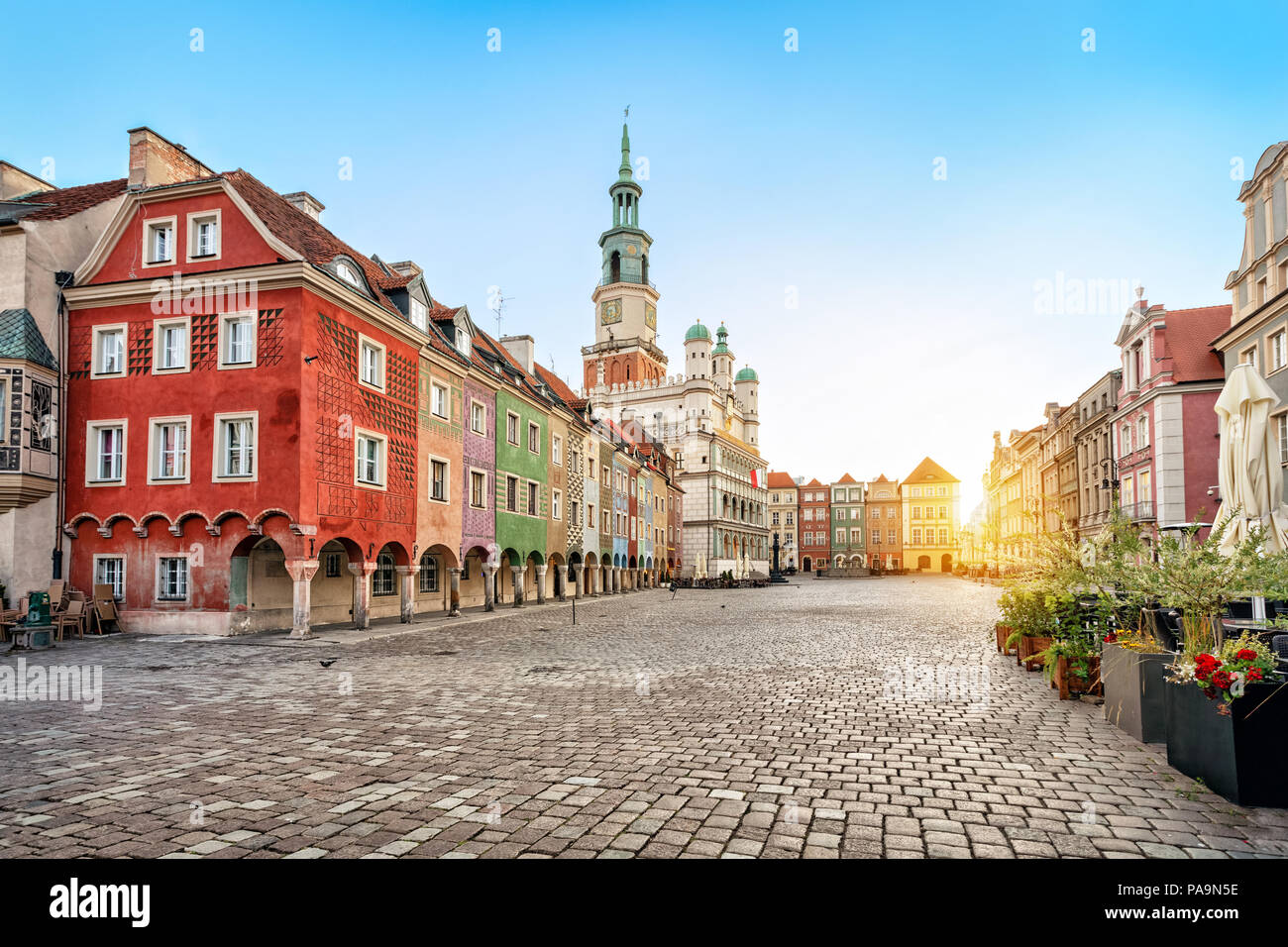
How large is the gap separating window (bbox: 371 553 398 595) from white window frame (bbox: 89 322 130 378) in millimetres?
9119

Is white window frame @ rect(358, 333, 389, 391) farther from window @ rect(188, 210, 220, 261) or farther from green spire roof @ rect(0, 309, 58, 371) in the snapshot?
green spire roof @ rect(0, 309, 58, 371)

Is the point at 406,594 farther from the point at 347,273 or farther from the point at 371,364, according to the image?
the point at 347,273

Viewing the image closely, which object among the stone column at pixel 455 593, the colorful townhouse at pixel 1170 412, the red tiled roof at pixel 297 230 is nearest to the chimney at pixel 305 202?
the red tiled roof at pixel 297 230

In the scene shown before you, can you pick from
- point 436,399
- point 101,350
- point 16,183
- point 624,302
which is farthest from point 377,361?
point 624,302

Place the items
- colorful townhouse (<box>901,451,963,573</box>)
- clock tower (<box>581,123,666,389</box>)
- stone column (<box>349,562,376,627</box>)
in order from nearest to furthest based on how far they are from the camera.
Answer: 1. stone column (<box>349,562,376,627</box>)
2. clock tower (<box>581,123,666,389</box>)
3. colorful townhouse (<box>901,451,963,573</box>)

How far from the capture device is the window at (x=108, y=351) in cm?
2017

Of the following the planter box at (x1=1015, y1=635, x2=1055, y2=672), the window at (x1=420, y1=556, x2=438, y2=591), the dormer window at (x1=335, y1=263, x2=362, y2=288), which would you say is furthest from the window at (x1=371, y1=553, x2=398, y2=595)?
the planter box at (x1=1015, y1=635, x2=1055, y2=672)

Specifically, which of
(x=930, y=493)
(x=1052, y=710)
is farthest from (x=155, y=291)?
(x=930, y=493)

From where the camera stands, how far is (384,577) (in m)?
25.6

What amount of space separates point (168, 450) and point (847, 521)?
109 meters

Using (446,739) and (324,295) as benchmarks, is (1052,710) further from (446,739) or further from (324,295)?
(324,295)

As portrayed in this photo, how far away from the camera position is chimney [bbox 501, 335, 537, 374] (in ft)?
126

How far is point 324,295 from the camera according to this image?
1975cm
